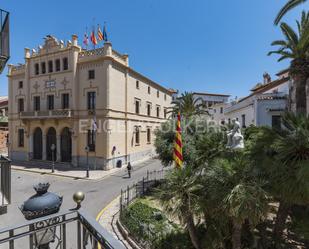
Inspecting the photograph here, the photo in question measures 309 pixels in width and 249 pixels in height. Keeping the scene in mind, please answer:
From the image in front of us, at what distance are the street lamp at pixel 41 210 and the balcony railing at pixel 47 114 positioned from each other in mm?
23357

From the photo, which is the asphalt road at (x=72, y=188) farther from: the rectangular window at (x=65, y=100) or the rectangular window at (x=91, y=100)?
the rectangular window at (x=65, y=100)

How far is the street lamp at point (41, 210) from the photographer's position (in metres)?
3.05

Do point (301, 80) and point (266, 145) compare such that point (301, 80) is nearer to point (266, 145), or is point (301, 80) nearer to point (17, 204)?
point (266, 145)

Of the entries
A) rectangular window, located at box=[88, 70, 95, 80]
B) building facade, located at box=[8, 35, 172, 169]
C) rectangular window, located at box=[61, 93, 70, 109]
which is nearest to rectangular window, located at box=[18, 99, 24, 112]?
building facade, located at box=[8, 35, 172, 169]

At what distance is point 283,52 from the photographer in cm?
1577

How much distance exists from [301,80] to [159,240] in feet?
49.9

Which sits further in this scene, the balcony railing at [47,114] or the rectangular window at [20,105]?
the rectangular window at [20,105]

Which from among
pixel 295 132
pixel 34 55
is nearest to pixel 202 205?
pixel 295 132

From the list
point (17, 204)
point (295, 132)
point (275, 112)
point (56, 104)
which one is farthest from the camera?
point (56, 104)

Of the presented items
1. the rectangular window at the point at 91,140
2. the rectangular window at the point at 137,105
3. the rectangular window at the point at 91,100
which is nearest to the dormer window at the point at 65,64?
the rectangular window at the point at 91,100

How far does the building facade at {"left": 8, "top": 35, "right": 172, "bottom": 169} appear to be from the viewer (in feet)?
80.2

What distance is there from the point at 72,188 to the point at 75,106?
11.7 metres

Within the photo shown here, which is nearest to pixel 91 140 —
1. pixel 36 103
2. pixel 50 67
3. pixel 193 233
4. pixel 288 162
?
pixel 36 103

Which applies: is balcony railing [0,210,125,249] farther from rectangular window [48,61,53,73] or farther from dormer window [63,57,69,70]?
rectangular window [48,61,53,73]
